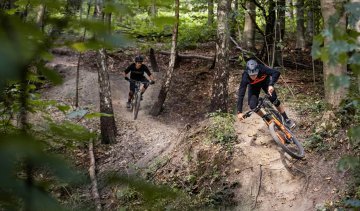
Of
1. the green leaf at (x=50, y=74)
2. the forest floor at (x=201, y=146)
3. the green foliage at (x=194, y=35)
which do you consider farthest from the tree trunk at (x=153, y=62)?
the green leaf at (x=50, y=74)

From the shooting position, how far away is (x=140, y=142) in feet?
40.8

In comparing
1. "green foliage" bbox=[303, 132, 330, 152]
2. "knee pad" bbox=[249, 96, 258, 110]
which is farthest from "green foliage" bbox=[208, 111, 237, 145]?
"green foliage" bbox=[303, 132, 330, 152]

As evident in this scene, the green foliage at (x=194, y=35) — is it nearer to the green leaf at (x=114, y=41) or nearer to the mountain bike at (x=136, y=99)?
the mountain bike at (x=136, y=99)

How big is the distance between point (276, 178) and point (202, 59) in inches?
386

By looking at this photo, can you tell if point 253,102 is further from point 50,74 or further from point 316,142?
point 50,74

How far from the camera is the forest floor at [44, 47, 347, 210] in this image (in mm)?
8305

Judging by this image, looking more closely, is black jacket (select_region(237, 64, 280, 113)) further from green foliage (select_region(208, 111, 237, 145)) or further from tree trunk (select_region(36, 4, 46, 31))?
tree trunk (select_region(36, 4, 46, 31))

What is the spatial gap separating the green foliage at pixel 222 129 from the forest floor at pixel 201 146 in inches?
7.0

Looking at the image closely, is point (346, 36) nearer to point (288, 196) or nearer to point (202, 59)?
point (288, 196)

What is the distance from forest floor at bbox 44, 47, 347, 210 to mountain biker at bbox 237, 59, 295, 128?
3.49ft

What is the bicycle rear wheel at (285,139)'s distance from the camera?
337 inches

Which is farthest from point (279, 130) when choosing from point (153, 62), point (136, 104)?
point (153, 62)

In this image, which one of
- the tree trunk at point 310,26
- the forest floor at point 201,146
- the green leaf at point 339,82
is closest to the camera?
the green leaf at point 339,82

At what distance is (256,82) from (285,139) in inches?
53.2
